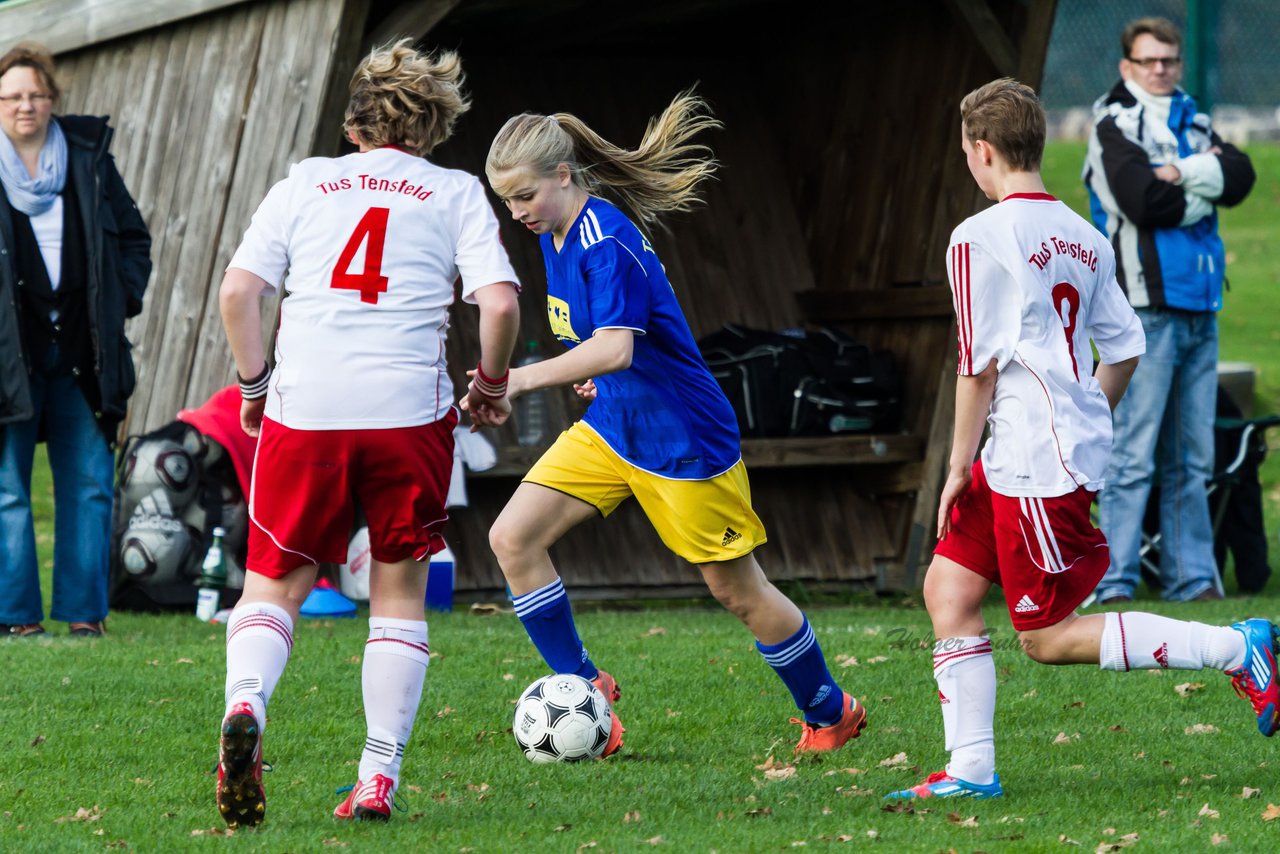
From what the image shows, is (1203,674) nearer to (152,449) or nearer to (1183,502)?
(1183,502)

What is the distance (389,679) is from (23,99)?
13.9 ft

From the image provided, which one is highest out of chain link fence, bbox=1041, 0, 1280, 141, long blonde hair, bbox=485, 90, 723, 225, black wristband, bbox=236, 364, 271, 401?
chain link fence, bbox=1041, 0, 1280, 141

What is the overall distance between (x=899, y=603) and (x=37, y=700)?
18.8ft

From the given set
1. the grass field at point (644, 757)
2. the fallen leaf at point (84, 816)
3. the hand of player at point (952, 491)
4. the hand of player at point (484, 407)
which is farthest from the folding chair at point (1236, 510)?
the fallen leaf at point (84, 816)

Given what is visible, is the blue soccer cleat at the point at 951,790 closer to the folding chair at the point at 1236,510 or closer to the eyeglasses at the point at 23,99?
the eyeglasses at the point at 23,99

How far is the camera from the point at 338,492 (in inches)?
181

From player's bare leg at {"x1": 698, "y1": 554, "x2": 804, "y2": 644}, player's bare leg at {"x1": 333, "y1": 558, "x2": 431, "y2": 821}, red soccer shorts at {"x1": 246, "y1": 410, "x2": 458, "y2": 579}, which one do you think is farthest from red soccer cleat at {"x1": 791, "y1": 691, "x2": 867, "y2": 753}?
red soccer shorts at {"x1": 246, "y1": 410, "x2": 458, "y2": 579}

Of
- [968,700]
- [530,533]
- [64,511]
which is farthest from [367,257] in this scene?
[64,511]

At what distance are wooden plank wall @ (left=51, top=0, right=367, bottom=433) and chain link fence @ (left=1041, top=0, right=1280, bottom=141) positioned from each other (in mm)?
10569

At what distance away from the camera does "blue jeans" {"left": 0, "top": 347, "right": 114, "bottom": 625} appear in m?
8.01

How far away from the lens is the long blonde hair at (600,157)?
5.35 m

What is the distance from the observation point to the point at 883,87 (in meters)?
11.3

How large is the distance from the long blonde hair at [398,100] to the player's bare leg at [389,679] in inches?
43.7

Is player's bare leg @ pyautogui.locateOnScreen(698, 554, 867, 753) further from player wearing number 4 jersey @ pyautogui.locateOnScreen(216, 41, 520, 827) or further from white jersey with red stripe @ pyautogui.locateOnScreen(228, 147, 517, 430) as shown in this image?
white jersey with red stripe @ pyautogui.locateOnScreen(228, 147, 517, 430)
